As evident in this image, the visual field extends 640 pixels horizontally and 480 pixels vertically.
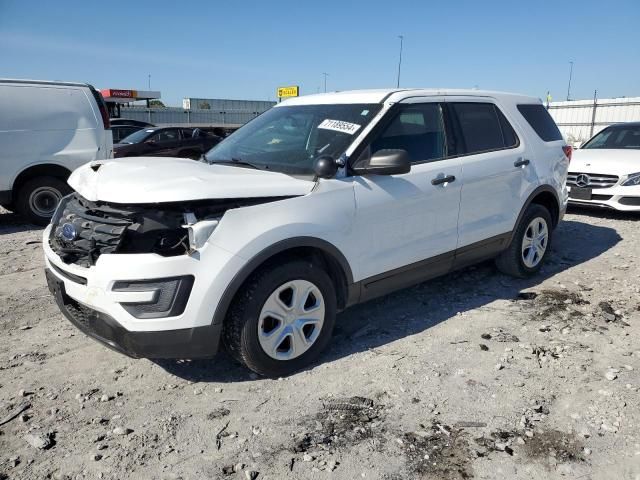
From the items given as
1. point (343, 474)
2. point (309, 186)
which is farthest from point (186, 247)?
point (343, 474)

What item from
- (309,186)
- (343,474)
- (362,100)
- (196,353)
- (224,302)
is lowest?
(343,474)

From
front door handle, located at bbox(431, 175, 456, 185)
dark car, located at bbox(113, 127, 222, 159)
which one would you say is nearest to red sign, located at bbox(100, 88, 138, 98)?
dark car, located at bbox(113, 127, 222, 159)

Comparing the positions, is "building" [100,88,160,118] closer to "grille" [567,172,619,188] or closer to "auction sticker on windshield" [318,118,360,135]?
"grille" [567,172,619,188]

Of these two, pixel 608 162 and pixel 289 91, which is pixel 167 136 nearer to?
pixel 608 162

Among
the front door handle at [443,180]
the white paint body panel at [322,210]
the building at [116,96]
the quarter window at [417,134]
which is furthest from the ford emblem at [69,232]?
the building at [116,96]

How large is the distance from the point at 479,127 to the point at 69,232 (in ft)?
11.1

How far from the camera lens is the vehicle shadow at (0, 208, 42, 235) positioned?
25.4 feet

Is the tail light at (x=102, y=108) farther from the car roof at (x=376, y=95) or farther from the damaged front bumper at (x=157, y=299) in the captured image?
the damaged front bumper at (x=157, y=299)

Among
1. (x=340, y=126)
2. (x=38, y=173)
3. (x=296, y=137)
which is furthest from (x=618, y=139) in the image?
(x=38, y=173)

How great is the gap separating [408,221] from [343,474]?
1923mm

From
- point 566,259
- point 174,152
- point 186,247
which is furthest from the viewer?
point 174,152

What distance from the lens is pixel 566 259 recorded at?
6180mm

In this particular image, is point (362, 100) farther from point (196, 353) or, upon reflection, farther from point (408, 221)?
point (196, 353)

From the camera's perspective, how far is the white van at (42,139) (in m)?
7.61
